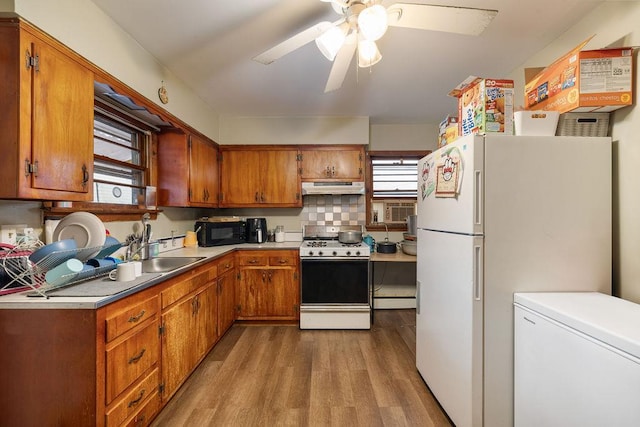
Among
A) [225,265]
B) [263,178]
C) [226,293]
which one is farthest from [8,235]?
[263,178]

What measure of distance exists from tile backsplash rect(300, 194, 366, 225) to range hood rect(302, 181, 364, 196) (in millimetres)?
344

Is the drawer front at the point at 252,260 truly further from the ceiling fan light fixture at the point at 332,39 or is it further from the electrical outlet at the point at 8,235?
the ceiling fan light fixture at the point at 332,39

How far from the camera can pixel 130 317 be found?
1.43 meters

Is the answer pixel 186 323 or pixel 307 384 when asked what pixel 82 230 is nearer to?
pixel 186 323

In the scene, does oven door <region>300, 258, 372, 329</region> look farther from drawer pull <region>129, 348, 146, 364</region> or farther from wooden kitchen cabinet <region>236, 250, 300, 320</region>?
drawer pull <region>129, 348, 146, 364</region>

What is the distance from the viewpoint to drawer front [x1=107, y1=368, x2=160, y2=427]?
1.32 m

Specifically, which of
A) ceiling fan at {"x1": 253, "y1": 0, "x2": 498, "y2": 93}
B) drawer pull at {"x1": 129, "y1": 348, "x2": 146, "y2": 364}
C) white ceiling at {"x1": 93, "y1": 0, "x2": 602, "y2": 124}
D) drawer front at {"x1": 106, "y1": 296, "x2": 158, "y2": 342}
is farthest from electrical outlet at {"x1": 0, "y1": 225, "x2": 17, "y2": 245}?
ceiling fan at {"x1": 253, "y1": 0, "x2": 498, "y2": 93}

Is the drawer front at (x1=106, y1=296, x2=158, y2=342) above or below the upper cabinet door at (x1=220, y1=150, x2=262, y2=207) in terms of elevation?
below

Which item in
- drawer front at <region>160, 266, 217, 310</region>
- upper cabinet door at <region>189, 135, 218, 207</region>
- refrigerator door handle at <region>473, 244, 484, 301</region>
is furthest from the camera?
upper cabinet door at <region>189, 135, 218, 207</region>

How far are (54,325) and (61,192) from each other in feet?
2.06

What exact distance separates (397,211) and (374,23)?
108 inches

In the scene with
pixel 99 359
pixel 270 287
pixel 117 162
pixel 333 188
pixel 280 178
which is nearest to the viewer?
pixel 99 359

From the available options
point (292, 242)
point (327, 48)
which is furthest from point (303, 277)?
point (327, 48)

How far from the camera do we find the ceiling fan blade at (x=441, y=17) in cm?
124
